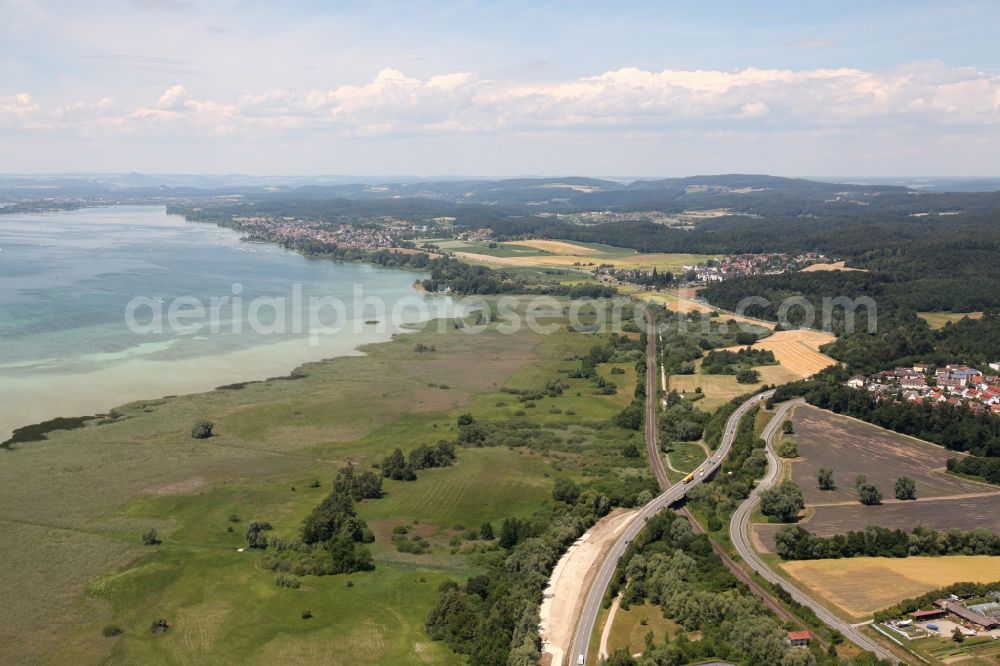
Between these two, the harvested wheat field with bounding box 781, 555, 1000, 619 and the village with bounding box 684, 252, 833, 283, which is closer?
the harvested wheat field with bounding box 781, 555, 1000, 619

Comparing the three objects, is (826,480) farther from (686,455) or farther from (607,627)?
(607,627)

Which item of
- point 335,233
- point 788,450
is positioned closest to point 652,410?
point 788,450

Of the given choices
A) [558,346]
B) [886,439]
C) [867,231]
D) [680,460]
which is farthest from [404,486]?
[867,231]

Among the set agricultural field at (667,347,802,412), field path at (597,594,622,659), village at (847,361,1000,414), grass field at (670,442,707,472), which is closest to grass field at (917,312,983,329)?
village at (847,361,1000,414)

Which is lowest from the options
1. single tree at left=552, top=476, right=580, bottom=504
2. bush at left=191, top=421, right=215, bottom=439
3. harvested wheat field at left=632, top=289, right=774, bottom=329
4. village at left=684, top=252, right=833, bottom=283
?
single tree at left=552, top=476, right=580, bottom=504

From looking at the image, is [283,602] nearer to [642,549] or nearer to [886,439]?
[642,549]

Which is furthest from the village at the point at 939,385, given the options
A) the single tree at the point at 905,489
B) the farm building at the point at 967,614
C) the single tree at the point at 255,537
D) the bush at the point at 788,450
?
the single tree at the point at 255,537

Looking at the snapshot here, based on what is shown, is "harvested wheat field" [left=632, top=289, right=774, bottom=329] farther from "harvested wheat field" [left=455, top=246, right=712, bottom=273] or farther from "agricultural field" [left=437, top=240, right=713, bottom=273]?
"agricultural field" [left=437, top=240, right=713, bottom=273]

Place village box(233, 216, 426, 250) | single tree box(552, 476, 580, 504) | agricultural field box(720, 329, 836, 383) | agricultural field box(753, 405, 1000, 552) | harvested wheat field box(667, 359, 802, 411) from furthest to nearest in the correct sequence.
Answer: village box(233, 216, 426, 250)
agricultural field box(720, 329, 836, 383)
harvested wheat field box(667, 359, 802, 411)
single tree box(552, 476, 580, 504)
agricultural field box(753, 405, 1000, 552)
